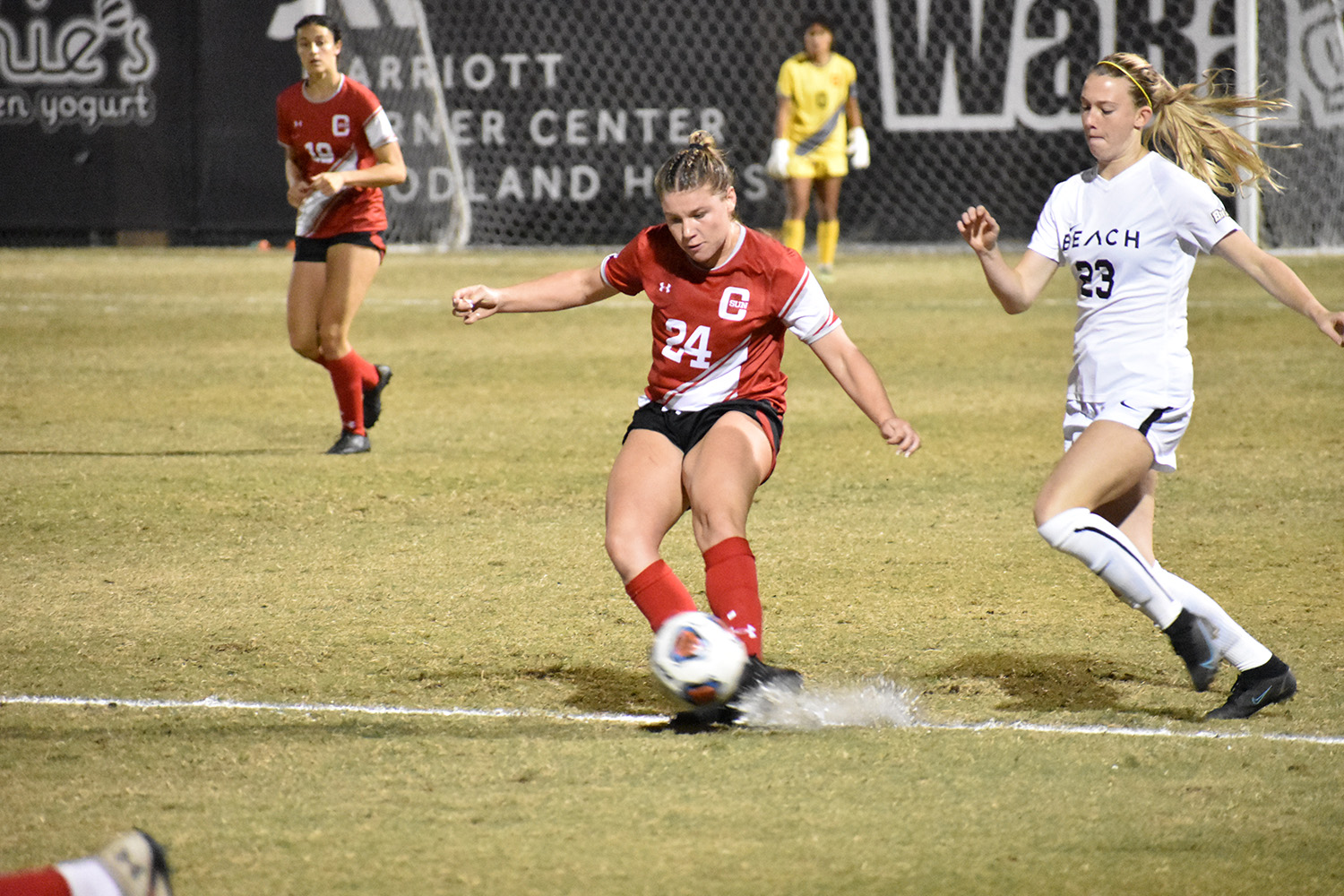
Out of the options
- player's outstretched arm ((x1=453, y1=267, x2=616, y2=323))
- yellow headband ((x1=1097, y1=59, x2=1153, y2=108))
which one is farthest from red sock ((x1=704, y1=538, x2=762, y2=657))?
yellow headband ((x1=1097, y1=59, x2=1153, y2=108))

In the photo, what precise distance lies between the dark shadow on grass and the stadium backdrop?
16.5 m

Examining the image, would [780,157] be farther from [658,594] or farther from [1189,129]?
[658,594]

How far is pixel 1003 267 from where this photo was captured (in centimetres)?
440

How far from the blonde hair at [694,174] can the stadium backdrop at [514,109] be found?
54.9 ft

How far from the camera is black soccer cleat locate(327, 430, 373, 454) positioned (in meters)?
8.53

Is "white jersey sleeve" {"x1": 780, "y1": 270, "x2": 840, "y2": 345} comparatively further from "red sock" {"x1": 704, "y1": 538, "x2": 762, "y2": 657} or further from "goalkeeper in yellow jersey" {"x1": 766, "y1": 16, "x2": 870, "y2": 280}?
"goalkeeper in yellow jersey" {"x1": 766, "y1": 16, "x2": 870, "y2": 280}

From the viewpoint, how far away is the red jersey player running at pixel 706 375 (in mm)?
4191

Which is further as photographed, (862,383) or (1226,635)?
(862,383)

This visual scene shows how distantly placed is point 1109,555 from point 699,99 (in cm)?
1766

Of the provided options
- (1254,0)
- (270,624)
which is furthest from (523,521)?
(1254,0)

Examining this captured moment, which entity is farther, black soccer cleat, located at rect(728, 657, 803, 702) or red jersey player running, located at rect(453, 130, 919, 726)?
red jersey player running, located at rect(453, 130, 919, 726)

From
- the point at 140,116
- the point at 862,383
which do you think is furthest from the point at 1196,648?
the point at 140,116

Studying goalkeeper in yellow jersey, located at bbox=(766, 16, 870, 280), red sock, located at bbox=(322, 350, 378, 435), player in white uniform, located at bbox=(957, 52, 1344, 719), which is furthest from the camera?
goalkeeper in yellow jersey, located at bbox=(766, 16, 870, 280)

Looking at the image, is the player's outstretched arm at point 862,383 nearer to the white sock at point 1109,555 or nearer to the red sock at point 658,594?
the white sock at point 1109,555
